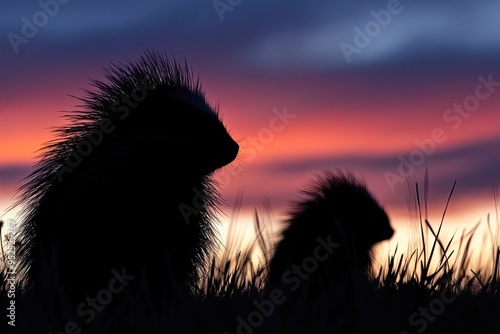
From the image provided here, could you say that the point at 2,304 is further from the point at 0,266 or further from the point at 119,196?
the point at 119,196

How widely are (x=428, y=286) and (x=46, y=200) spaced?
3468 millimetres

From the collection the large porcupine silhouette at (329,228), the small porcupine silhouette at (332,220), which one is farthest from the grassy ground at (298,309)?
the small porcupine silhouette at (332,220)

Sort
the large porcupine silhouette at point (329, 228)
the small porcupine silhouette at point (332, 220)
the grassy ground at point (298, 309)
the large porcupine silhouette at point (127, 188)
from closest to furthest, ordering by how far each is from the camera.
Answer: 1. the grassy ground at point (298, 309)
2. the large porcupine silhouette at point (127, 188)
3. the large porcupine silhouette at point (329, 228)
4. the small porcupine silhouette at point (332, 220)

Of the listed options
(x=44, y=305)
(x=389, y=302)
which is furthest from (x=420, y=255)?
(x=44, y=305)

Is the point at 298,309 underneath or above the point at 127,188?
underneath

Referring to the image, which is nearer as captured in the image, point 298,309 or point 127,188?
point 298,309

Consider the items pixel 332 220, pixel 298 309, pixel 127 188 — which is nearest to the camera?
pixel 298 309

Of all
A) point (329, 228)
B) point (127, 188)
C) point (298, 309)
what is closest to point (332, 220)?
point (329, 228)

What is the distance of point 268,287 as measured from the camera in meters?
3.97

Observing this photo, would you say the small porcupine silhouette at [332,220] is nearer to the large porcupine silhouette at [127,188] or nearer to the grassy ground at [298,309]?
the large porcupine silhouette at [127,188]

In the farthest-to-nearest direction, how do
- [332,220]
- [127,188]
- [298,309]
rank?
[332,220] → [127,188] → [298,309]

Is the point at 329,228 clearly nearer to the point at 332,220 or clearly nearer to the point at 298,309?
the point at 332,220

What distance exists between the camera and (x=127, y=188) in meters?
5.58

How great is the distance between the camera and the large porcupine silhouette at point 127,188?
530cm
